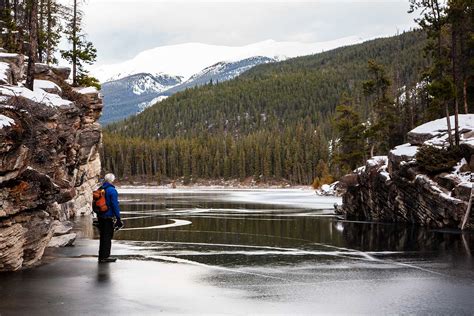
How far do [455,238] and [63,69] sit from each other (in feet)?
88.4

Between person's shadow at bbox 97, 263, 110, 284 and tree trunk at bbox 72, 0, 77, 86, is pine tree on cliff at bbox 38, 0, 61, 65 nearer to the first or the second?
tree trunk at bbox 72, 0, 77, 86

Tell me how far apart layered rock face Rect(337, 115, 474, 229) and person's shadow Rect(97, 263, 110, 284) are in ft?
69.0

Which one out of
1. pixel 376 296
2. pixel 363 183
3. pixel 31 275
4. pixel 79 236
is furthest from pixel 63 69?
pixel 376 296

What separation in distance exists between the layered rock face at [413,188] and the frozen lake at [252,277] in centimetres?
586

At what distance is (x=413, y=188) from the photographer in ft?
109

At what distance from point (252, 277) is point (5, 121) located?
24.0 ft

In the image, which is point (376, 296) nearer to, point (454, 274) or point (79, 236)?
point (454, 274)

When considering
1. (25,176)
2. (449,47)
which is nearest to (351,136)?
(449,47)

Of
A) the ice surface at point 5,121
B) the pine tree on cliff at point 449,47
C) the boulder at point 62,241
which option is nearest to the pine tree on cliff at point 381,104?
the pine tree on cliff at point 449,47

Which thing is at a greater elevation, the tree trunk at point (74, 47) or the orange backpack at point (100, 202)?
the tree trunk at point (74, 47)

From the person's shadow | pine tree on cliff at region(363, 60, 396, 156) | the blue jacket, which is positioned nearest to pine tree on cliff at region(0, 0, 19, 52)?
the blue jacket

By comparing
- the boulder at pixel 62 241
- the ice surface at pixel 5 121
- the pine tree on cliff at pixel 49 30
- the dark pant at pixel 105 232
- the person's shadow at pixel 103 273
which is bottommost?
the person's shadow at pixel 103 273

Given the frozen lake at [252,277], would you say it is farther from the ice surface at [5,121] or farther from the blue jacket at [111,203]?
the ice surface at [5,121]

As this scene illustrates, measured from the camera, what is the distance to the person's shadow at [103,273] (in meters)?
13.1
